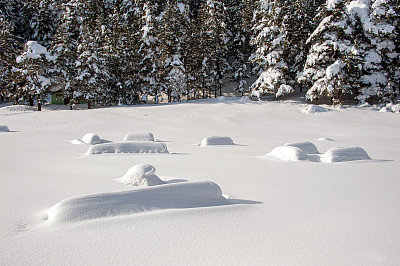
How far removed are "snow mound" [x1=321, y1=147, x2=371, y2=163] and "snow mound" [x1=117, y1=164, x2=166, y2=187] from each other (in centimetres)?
351

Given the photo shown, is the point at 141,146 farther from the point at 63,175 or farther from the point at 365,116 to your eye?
the point at 365,116

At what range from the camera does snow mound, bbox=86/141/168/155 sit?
6805 mm

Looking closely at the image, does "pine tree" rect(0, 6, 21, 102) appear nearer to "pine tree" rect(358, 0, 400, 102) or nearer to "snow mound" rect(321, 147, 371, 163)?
"pine tree" rect(358, 0, 400, 102)

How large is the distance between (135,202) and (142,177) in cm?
104

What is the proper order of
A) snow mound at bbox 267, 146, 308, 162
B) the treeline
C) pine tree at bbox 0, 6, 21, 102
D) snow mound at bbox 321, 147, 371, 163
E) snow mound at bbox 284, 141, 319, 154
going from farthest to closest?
pine tree at bbox 0, 6, 21, 102 < the treeline < snow mound at bbox 284, 141, 319, 154 < snow mound at bbox 267, 146, 308, 162 < snow mound at bbox 321, 147, 371, 163

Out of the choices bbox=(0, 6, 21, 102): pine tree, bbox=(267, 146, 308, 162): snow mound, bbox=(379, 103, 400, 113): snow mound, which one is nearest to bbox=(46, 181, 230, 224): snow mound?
bbox=(267, 146, 308, 162): snow mound

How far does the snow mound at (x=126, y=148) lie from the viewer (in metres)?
6.80

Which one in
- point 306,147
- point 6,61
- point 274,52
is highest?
point 274,52

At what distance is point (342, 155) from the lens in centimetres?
617

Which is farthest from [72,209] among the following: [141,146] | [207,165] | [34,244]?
[141,146]

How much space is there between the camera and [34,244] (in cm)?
245

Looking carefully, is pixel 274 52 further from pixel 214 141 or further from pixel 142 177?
pixel 142 177

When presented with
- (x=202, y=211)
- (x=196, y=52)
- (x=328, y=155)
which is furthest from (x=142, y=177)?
(x=196, y=52)

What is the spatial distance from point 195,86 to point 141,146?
28953 millimetres
